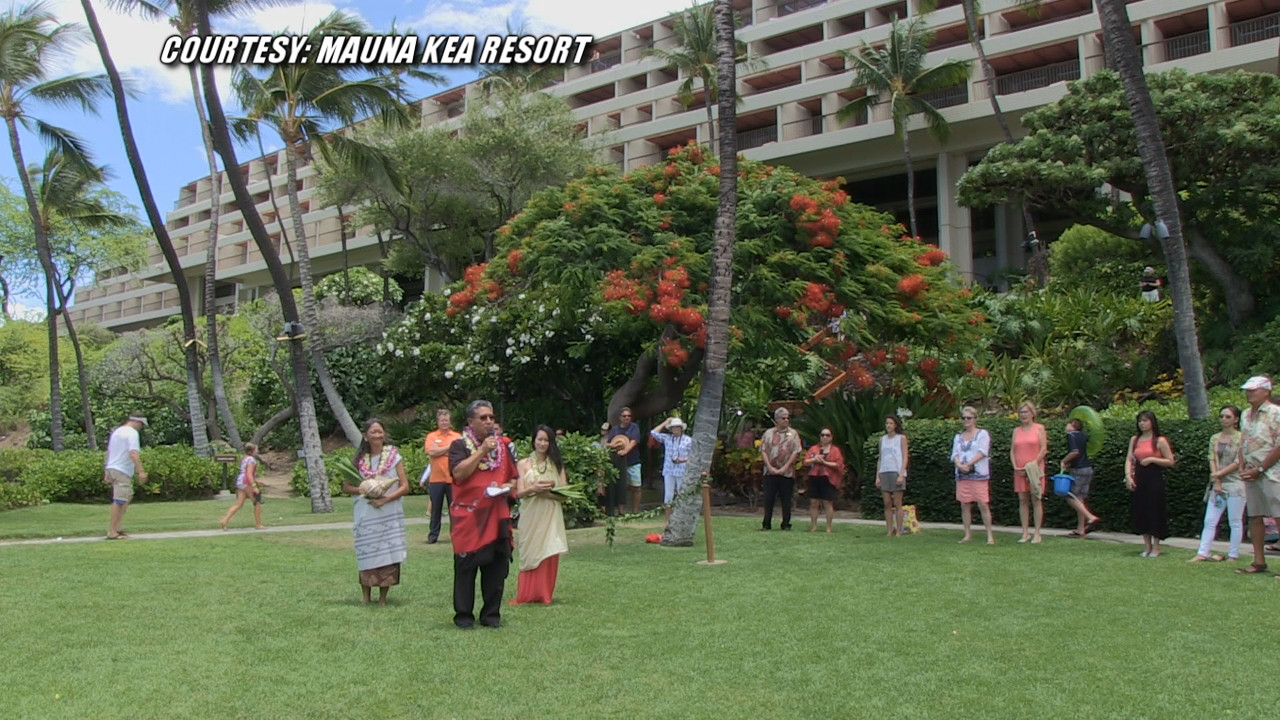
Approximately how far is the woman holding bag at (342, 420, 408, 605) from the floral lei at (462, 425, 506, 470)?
1.05 m

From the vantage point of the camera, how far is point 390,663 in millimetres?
6016

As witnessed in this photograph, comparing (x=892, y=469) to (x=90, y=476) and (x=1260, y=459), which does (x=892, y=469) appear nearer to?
(x=1260, y=459)

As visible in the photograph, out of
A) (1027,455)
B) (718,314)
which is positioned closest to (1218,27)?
(1027,455)

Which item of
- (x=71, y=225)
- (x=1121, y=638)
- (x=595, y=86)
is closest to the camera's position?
(x=1121, y=638)

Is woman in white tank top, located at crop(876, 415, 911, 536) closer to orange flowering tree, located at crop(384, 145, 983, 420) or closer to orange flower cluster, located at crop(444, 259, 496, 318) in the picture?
orange flowering tree, located at crop(384, 145, 983, 420)

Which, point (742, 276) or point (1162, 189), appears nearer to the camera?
point (1162, 189)

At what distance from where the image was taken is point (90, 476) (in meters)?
20.9

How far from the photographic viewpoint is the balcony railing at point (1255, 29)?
92.5 ft

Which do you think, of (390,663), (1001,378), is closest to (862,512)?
(1001,378)

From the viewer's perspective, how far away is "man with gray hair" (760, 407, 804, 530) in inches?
514

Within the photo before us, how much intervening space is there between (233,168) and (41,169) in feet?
50.0

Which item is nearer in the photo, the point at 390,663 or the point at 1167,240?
the point at 390,663

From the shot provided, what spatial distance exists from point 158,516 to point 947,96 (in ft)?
90.1

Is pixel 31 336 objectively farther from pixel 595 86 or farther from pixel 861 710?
pixel 861 710
